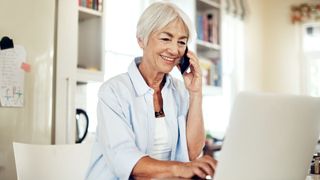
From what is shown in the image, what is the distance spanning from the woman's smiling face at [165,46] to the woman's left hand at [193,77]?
0.30 feet

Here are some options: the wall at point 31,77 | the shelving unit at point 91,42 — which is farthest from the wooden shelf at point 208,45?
the wall at point 31,77

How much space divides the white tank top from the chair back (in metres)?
0.54

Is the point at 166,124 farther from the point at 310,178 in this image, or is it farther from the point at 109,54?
the point at 109,54

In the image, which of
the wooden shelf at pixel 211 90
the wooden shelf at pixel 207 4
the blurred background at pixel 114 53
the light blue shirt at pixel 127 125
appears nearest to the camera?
the light blue shirt at pixel 127 125

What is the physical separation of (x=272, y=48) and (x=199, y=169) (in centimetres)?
439

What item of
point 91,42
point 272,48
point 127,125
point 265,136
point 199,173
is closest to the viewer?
point 265,136

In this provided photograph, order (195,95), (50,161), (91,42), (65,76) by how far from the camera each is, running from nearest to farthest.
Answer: (195,95), (50,161), (65,76), (91,42)

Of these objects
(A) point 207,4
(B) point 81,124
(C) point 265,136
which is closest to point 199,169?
(C) point 265,136

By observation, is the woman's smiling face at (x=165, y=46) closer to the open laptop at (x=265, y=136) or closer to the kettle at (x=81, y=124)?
the open laptop at (x=265, y=136)

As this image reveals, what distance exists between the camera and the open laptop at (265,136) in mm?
940

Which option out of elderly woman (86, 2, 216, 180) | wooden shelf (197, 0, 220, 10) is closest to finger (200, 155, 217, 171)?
elderly woman (86, 2, 216, 180)

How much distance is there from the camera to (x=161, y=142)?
151 cm

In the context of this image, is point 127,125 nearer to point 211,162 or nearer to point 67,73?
point 211,162

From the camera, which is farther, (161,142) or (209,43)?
(209,43)
